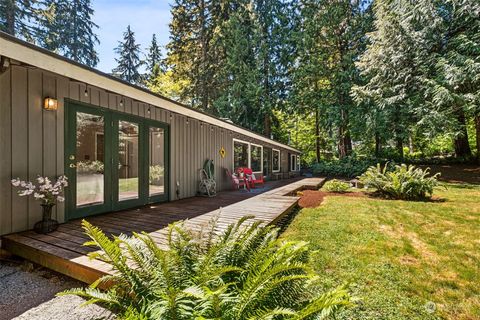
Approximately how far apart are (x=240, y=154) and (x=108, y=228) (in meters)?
6.91

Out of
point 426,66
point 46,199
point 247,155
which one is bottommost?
point 46,199

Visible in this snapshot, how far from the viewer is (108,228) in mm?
3389

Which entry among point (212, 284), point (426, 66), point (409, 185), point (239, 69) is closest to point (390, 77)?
point (426, 66)

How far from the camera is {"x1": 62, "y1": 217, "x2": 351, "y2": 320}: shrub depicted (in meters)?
1.25

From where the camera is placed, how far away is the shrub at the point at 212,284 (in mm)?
1250

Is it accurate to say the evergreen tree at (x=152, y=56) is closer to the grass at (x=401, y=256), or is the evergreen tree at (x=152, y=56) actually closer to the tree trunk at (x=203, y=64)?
the tree trunk at (x=203, y=64)

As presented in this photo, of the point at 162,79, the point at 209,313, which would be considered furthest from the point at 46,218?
the point at 162,79

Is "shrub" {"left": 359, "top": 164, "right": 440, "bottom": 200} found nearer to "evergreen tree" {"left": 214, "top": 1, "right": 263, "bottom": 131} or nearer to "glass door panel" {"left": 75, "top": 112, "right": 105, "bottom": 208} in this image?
"glass door panel" {"left": 75, "top": 112, "right": 105, "bottom": 208}

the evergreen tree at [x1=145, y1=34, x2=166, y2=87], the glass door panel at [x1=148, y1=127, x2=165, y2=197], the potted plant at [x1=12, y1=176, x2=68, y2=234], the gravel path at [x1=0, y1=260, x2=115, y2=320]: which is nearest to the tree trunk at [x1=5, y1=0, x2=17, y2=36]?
the evergreen tree at [x1=145, y1=34, x2=166, y2=87]

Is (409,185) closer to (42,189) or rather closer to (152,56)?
(42,189)

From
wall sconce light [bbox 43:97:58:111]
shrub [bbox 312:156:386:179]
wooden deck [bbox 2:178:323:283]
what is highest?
wall sconce light [bbox 43:97:58:111]

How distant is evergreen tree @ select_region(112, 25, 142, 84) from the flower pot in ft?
73.6

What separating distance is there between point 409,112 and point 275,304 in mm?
13114

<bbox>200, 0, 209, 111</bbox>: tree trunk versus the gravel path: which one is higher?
<bbox>200, 0, 209, 111</bbox>: tree trunk
